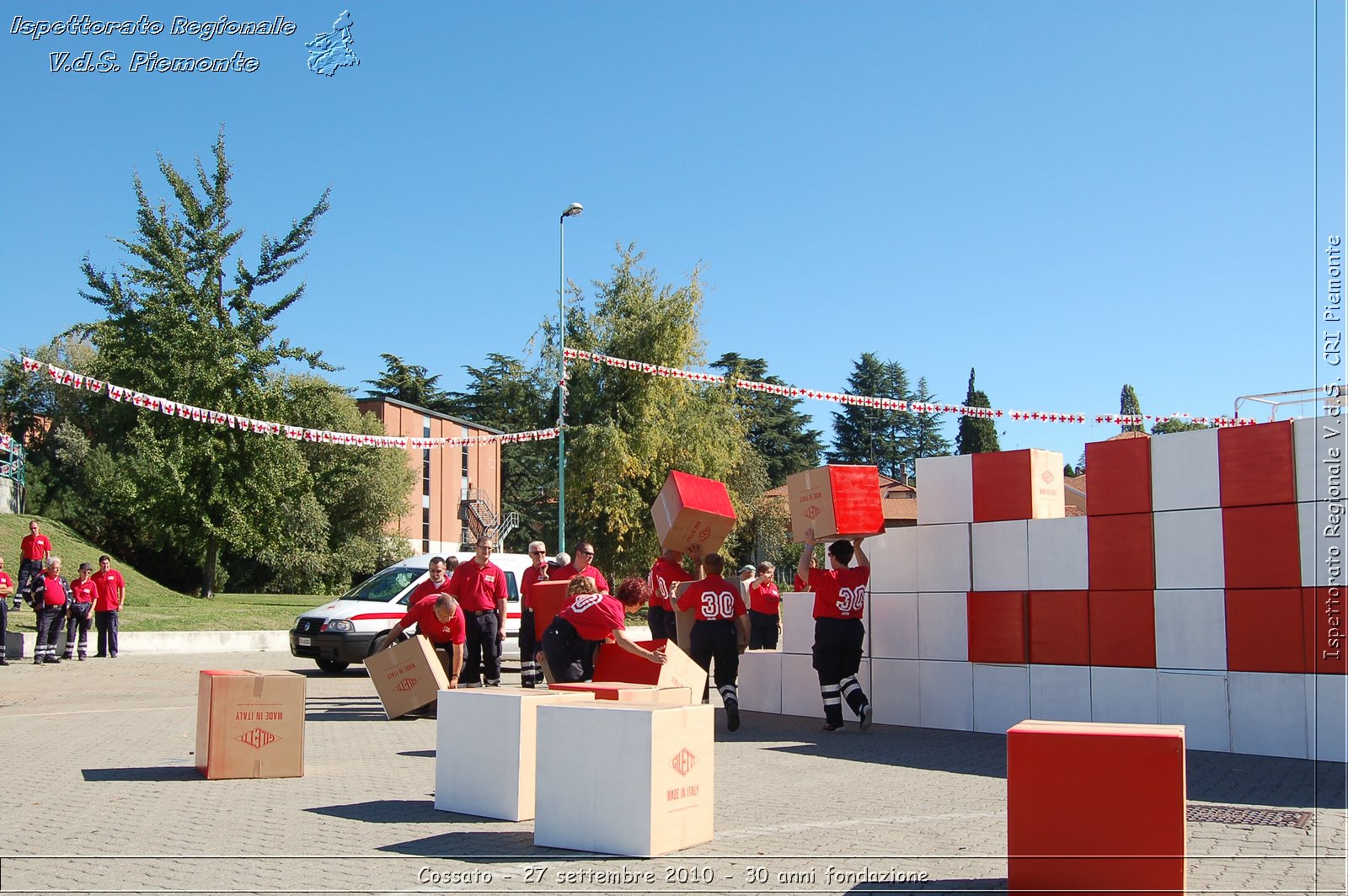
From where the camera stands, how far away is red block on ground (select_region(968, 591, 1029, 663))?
11289 mm

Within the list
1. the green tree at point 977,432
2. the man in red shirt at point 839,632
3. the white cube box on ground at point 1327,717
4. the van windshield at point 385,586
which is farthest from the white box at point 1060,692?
the green tree at point 977,432

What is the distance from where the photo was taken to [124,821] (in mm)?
6867

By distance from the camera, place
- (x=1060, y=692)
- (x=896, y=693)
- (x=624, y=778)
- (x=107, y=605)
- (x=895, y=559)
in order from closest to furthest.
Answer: (x=624, y=778) → (x=1060, y=692) → (x=896, y=693) → (x=895, y=559) → (x=107, y=605)

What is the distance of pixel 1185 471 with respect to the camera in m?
10.3

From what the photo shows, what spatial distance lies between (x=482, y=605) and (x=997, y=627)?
5654 mm

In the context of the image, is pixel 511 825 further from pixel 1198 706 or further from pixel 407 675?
pixel 1198 706

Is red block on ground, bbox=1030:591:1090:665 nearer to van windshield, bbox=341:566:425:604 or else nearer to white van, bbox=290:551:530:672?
white van, bbox=290:551:530:672

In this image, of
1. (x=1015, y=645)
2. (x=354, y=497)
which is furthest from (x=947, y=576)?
(x=354, y=497)

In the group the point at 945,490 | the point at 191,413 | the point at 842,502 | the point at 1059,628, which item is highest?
the point at 191,413

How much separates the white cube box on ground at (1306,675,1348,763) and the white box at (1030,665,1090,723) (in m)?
1.88

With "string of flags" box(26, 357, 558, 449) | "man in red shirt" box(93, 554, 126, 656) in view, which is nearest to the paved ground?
"man in red shirt" box(93, 554, 126, 656)

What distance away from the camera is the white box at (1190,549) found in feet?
33.0

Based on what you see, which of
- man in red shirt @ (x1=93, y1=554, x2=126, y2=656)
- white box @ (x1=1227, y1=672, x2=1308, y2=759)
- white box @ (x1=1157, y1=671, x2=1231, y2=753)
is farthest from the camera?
man in red shirt @ (x1=93, y1=554, x2=126, y2=656)

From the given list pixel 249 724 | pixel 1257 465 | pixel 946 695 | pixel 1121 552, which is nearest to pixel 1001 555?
pixel 1121 552
